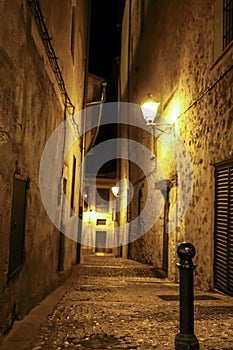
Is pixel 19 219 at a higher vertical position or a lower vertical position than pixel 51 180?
lower

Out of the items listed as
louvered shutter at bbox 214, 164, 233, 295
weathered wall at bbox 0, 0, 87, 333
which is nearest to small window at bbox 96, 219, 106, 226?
weathered wall at bbox 0, 0, 87, 333

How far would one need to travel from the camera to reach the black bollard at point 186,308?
2977mm

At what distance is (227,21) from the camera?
6.30 m

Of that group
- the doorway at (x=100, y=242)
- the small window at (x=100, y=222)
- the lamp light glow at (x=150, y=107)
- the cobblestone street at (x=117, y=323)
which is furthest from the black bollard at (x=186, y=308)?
the doorway at (x=100, y=242)

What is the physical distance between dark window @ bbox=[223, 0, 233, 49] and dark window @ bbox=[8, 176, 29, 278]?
394 centimetres

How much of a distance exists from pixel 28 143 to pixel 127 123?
1495cm

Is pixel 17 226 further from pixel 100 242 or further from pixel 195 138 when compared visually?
pixel 100 242

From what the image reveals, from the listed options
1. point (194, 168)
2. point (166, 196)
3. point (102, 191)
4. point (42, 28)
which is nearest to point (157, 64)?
point (166, 196)

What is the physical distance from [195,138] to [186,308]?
15.6 ft

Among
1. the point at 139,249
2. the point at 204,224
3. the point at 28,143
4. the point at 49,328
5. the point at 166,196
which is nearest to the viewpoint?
the point at 49,328

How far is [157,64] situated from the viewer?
11.7 m

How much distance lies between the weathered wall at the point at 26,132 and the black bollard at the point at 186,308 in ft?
4.95

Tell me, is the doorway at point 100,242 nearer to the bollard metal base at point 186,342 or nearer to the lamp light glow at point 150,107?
the lamp light glow at point 150,107

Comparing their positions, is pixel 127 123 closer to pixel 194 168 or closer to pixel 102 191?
pixel 102 191
